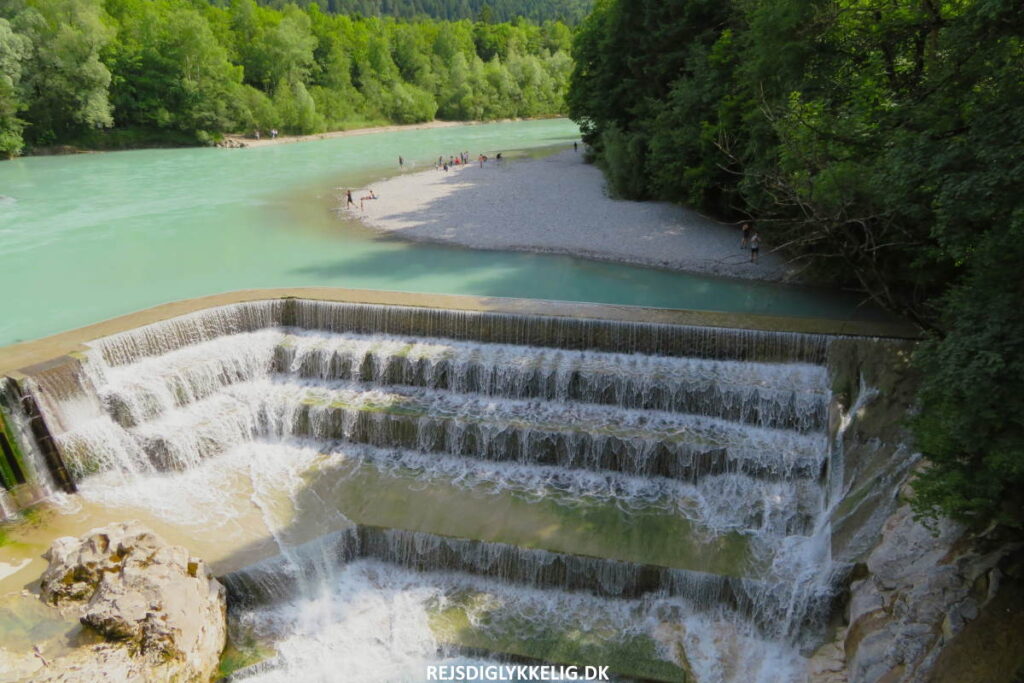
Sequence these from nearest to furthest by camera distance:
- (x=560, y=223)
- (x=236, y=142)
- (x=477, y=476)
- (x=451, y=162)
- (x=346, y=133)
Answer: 1. (x=477, y=476)
2. (x=560, y=223)
3. (x=451, y=162)
4. (x=236, y=142)
5. (x=346, y=133)

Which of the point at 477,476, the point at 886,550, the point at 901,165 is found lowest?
the point at 477,476

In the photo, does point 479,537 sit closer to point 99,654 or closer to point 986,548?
point 99,654

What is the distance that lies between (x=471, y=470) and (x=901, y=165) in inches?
281

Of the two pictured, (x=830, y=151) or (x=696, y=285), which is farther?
(x=696, y=285)

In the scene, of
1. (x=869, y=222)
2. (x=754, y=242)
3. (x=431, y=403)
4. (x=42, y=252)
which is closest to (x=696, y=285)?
(x=754, y=242)

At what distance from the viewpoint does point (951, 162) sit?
6793mm

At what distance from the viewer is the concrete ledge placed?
11562 millimetres

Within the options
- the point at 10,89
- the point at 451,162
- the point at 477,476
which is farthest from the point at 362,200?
the point at 10,89

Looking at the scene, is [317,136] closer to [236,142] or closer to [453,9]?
[236,142]

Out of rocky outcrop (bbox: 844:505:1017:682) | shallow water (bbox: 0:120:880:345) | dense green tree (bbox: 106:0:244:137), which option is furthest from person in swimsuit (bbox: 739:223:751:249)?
dense green tree (bbox: 106:0:244:137)

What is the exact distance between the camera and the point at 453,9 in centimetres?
17188

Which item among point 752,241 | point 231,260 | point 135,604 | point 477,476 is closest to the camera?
point 135,604

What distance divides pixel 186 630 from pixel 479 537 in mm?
3592

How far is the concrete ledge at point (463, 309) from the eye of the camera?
11.6 metres
